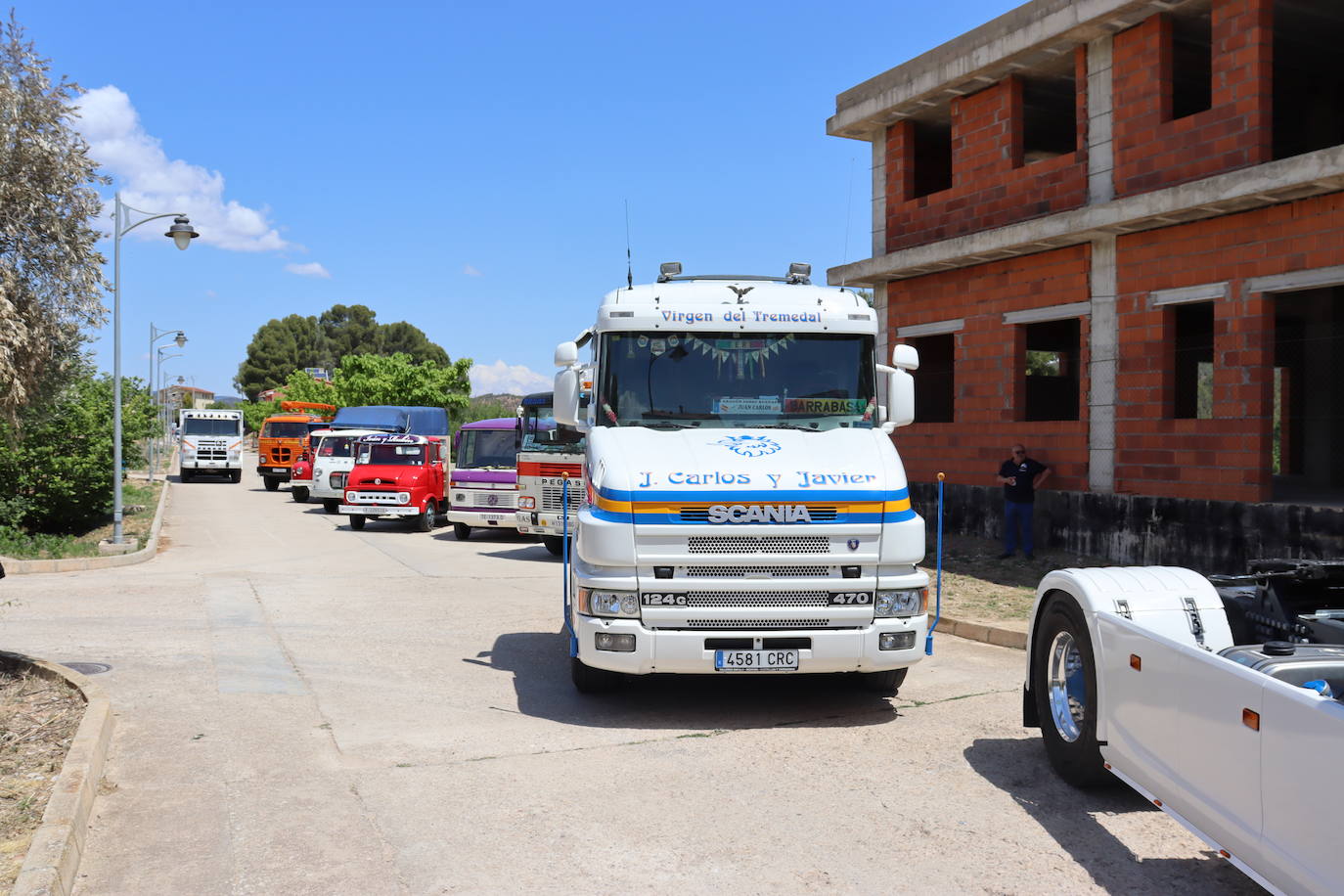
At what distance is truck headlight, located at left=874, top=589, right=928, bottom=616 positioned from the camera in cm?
704

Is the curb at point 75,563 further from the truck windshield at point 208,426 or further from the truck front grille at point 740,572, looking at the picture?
the truck windshield at point 208,426

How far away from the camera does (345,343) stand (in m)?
106

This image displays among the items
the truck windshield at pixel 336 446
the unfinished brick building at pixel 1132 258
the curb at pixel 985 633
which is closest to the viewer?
the curb at pixel 985 633

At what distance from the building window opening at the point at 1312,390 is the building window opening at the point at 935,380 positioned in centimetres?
541

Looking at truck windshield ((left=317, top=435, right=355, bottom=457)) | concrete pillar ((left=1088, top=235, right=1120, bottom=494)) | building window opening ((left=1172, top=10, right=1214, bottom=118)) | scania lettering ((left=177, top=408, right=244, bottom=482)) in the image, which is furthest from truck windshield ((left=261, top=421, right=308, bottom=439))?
concrete pillar ((left=1088, top=235, right=1120, bottom=494))

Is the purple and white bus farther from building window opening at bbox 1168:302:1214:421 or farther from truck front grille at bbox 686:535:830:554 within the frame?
truck front grille at bbox 686:535:830:554

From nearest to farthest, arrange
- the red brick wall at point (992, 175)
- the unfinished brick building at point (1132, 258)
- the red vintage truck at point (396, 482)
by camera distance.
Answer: the unfinished brick building at point (1132, 258) < the red brick wall at point (992, 175) < the red vintage truck at point (396, 482)

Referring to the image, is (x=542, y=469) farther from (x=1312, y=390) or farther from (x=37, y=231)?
(x=1312, y=390)

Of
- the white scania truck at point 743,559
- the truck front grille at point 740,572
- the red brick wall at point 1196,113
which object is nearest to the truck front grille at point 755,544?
the white scania truck at point 743,559

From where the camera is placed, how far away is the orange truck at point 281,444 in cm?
3950

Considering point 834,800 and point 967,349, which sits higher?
point 967,349

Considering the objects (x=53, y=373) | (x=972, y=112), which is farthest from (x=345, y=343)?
(x=53, y=373)

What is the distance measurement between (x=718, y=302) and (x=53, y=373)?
4.87m

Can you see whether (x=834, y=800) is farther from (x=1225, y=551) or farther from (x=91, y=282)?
(x=1225, y=551)
